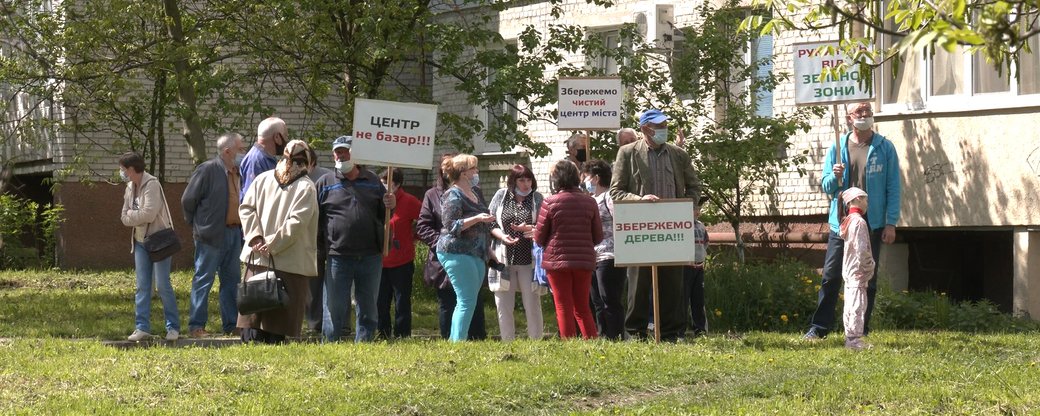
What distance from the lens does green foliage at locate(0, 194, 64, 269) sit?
1075 inches

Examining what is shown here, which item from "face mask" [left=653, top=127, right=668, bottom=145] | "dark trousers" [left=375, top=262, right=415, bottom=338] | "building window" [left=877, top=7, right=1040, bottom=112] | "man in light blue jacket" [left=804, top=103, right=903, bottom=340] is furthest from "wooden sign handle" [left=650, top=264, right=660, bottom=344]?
"building window" [left=877, top=7, right=1040, bottom=112]

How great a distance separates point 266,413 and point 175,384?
1.25 meters

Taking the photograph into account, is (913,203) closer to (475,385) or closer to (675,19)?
(675,19)

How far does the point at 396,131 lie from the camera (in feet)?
44.3

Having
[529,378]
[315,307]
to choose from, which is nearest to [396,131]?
[315,307]

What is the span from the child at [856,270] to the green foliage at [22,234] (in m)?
17.9

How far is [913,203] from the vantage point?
18.2m

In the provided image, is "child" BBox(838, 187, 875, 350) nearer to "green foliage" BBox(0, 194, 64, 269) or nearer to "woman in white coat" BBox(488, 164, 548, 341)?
"woman in white coat" BBox(488, 164, 548, 341)

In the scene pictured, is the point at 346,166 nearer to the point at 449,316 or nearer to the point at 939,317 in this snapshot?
the point at 449,316

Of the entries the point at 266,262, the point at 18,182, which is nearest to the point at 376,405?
the point at 266,262

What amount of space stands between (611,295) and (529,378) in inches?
131

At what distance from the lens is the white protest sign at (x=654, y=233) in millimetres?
12203

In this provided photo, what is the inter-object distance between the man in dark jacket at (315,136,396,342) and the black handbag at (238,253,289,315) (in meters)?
0.90

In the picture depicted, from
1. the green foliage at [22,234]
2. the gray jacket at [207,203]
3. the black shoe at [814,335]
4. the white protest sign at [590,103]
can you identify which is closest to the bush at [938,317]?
the black shoe at [814,335]
